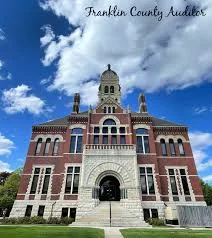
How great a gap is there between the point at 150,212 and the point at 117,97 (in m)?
22.6

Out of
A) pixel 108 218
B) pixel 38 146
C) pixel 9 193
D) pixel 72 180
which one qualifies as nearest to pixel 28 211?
pixel 72 180

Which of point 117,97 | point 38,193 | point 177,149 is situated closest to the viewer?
point 38,193

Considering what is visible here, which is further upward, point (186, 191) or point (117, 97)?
point (117, 97)

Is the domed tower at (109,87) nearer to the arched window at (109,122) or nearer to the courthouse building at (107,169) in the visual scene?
the courthouse building at (107,169)

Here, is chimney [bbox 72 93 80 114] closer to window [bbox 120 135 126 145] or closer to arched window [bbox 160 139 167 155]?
window [bbox 120 135 126 145]

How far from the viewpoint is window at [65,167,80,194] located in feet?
79.1

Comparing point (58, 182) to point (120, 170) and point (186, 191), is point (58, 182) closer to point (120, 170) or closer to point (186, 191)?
point (120, 170)

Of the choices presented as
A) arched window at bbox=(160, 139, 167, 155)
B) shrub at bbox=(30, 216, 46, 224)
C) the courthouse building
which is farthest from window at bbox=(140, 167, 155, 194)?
shrub at bbox=(30, 216, 46, 224)

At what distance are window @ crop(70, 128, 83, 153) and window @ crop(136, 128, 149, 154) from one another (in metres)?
7.76

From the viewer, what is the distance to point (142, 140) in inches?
1082

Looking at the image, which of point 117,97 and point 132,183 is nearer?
point 132,183

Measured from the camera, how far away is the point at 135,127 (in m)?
28.3

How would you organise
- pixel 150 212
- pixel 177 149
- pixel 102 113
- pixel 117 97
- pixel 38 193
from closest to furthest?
pixel 150 212
pixel 38 193
pixel 177 149
pixel 102 113
pixel 117 97

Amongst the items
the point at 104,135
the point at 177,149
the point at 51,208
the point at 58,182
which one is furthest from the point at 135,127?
the point at 51,208
